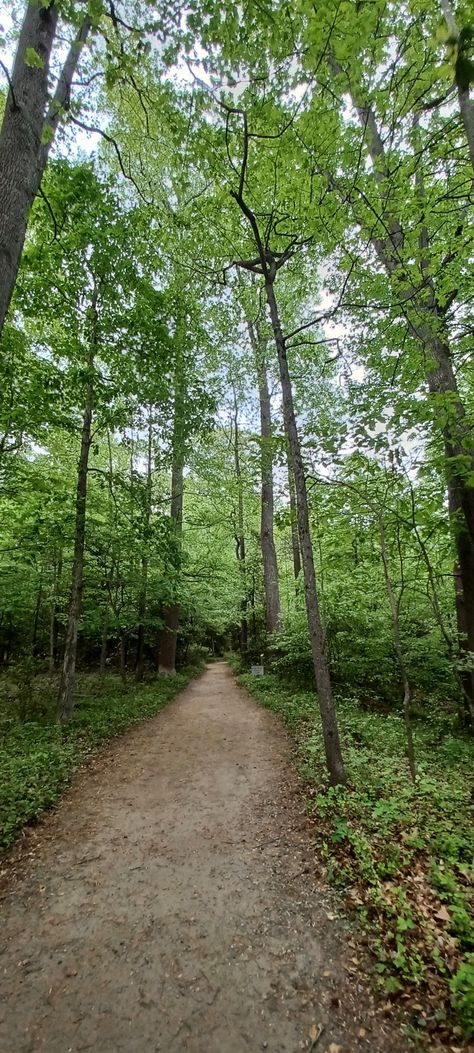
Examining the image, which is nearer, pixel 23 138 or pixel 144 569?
pixel 23 138

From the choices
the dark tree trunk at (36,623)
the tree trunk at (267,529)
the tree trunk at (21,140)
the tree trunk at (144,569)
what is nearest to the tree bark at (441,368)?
the tree trunk at (21,140)

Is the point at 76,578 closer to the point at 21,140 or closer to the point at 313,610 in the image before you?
the point at 313,610

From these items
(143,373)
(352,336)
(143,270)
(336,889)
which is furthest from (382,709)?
(143,270)

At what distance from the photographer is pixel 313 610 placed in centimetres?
477

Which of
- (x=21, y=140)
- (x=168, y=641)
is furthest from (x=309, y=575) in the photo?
(x=168, y=641)

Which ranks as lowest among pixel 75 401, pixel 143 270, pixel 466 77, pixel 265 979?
pixel 265 979

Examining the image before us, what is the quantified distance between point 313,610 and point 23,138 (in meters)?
5.32

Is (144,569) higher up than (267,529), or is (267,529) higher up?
(267,529)

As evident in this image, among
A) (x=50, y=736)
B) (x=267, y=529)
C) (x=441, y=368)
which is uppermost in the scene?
(x=441, y=368)

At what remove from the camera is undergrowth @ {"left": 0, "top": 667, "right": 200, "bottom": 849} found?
4.42m

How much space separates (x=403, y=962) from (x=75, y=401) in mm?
8041

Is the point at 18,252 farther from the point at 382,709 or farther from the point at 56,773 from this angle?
the point at 382,709

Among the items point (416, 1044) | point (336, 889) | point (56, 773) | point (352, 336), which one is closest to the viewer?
point (416, 1044)

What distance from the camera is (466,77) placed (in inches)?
62.2
